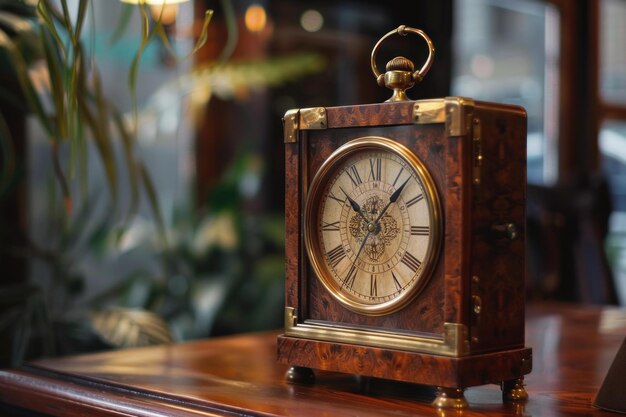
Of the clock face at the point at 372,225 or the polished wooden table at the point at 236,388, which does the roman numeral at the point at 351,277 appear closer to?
the clock face at the point at 372,225

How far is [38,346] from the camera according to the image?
7.68ft

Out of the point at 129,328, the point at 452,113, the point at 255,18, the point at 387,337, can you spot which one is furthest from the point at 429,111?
the point at 255,18

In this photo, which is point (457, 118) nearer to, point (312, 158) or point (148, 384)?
point (312, 158)

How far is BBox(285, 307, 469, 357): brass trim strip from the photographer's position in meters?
0.93

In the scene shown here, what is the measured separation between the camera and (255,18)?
4.51 metres

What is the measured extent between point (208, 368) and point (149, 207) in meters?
2.86

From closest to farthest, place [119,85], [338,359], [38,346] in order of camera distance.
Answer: [338,359]
[38,346]
[119,85]

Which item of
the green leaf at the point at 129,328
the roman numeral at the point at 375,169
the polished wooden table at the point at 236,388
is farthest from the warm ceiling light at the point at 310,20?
the roman numeral at the point at 375,169

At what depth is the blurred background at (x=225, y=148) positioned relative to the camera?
2.48 metres

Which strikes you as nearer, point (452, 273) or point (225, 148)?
point (452, 273)

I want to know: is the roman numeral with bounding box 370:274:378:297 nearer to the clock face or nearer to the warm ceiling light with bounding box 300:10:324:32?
the clock face

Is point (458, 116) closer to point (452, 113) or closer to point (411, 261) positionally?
point (452, 113)

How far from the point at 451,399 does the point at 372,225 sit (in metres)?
0.20

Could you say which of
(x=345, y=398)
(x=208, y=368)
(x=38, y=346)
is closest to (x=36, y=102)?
(x=208, y=368)
